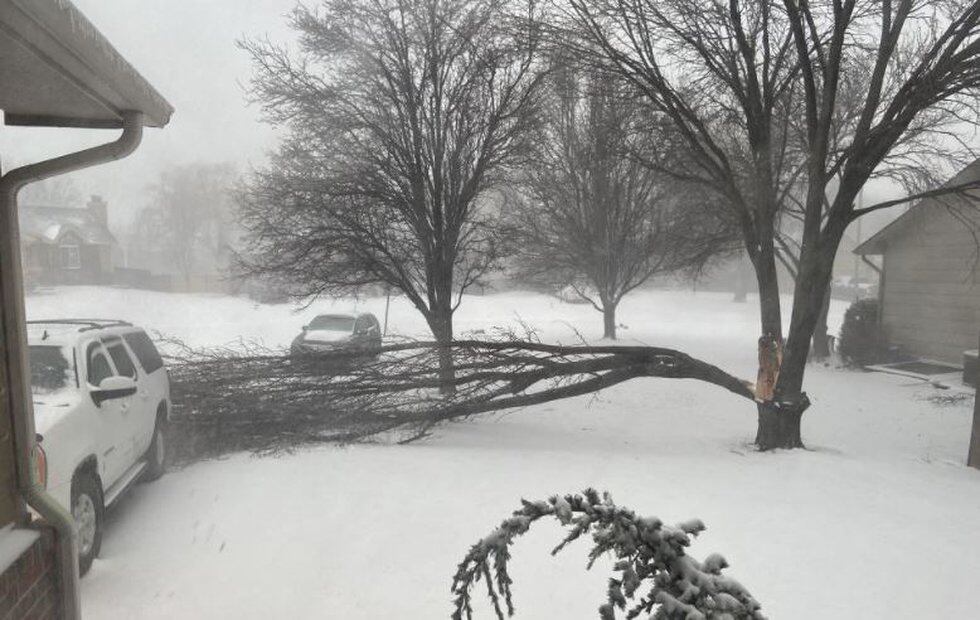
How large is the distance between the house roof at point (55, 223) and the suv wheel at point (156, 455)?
202 cm

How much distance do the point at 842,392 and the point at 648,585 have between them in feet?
38.4

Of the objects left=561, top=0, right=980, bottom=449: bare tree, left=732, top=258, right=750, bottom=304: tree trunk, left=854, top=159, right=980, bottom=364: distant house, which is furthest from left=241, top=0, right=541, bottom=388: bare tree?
left=732, top=258, right=750, bottom=304: tree trunk

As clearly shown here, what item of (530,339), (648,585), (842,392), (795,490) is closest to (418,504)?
(648,585)

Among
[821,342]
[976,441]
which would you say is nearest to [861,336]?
[821,342]

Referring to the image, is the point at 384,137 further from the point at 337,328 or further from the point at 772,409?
the point at 772,409

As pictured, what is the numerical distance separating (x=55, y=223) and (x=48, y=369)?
3.69 metres

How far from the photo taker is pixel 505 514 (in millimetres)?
4574

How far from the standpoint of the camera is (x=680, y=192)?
13062mm

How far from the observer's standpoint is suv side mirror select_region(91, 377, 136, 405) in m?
4.09

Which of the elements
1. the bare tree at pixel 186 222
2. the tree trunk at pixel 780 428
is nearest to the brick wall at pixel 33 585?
the tree trunk at pixel 780 428

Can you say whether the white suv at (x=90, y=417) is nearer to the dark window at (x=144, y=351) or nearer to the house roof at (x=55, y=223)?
the dark window at (x=144, y=351)

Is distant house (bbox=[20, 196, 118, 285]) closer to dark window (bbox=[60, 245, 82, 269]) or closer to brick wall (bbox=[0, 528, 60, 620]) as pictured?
dark window (bbox=[60, 245, 82, 269])

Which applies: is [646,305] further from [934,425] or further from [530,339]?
[530,339]

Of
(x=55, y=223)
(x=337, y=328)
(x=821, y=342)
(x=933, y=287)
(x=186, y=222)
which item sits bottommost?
(x=821, y=342)
